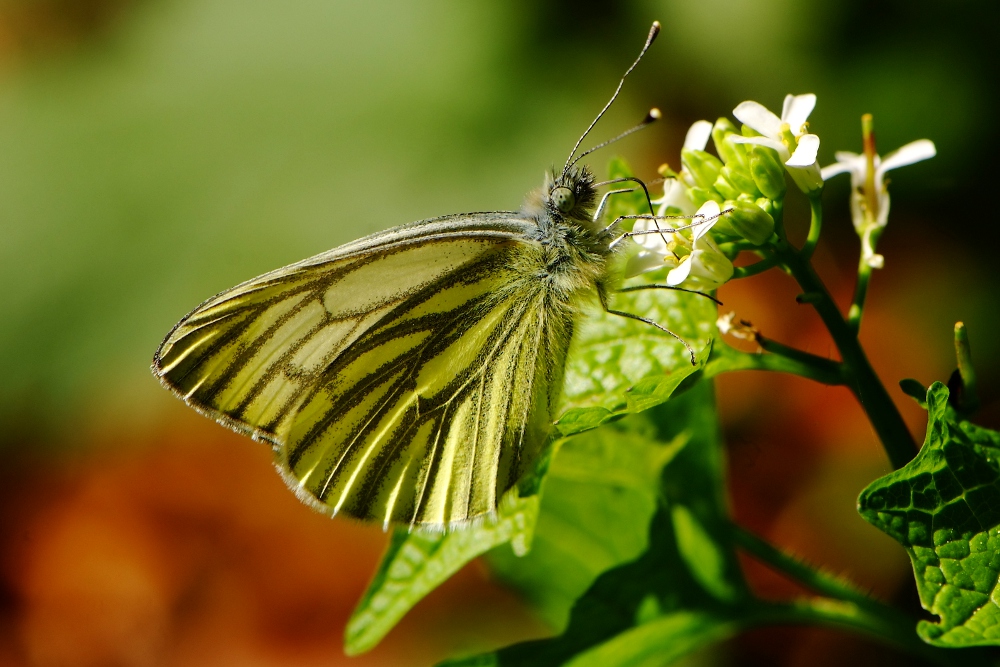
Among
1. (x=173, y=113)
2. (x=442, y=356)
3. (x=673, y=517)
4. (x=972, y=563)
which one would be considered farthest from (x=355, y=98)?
(x=972, y=563)

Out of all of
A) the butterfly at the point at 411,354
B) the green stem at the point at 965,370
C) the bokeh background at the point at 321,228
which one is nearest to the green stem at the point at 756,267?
the green stem at the point at 965,370

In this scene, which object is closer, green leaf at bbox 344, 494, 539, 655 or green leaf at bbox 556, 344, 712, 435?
green leaf at bbox 556, 344, 712, 435

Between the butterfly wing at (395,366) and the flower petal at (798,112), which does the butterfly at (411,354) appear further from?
the flower petal at (798,112)

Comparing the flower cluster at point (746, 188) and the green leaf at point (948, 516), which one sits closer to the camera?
the green leaf at point (948, 516)

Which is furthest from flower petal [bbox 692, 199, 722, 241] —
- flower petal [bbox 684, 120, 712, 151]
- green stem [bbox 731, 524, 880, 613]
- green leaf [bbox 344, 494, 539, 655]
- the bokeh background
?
the bokeh background

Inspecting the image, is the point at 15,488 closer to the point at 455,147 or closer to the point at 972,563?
the point at 455,147

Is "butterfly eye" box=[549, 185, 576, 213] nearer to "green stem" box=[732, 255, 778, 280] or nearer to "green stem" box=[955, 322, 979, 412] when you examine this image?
"green stem" box=[732, 255, 778, 280]
